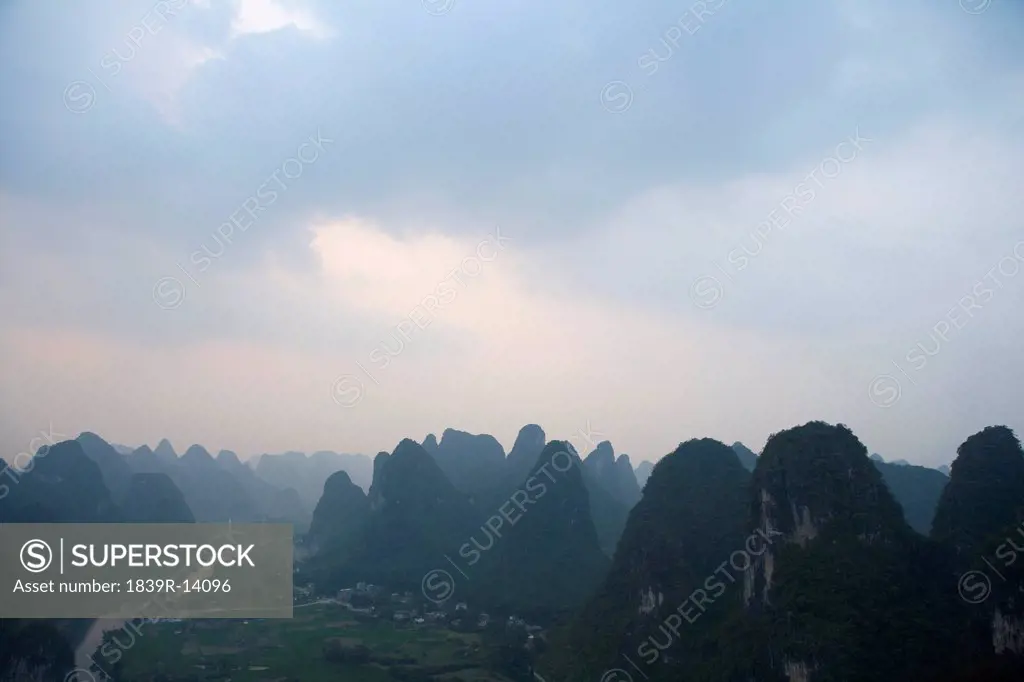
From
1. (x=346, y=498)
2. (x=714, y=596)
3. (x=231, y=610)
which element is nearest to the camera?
(x=714, y=596)

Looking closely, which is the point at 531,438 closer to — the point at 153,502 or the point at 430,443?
the point at 430,443

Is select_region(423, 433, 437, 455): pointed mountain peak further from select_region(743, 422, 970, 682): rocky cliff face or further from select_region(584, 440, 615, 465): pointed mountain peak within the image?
select_region(743, 422, 970, 682): rocky cliff face

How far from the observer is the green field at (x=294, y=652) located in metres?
30.3

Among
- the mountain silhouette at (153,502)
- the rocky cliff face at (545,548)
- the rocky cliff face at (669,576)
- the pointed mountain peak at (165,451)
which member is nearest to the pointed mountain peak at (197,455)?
the pointed mountain peak at (165,451)

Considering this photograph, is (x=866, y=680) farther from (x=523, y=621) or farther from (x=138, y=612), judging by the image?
(x=138, y=612)

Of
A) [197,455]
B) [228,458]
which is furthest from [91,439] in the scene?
[228,458]

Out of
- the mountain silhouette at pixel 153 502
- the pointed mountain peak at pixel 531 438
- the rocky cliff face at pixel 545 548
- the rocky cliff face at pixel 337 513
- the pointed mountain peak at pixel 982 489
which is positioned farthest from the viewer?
the pointed mountain peak at pixel 531 438

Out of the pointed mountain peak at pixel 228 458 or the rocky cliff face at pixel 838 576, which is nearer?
the rocky cliff face at pixel 838 576

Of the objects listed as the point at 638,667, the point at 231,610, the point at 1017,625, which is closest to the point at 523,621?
the point at 638,667

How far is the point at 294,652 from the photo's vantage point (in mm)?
34719

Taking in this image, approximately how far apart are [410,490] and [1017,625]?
155 feet

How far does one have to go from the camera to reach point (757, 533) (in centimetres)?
2394

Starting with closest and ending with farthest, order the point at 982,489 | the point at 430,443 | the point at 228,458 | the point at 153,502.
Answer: the point at 982,489
the point at 153,502
the point at 430,443
the point at 228,458

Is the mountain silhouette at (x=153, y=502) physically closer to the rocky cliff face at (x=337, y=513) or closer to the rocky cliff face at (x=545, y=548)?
the rocky cliff face at (x=337, y=513)
